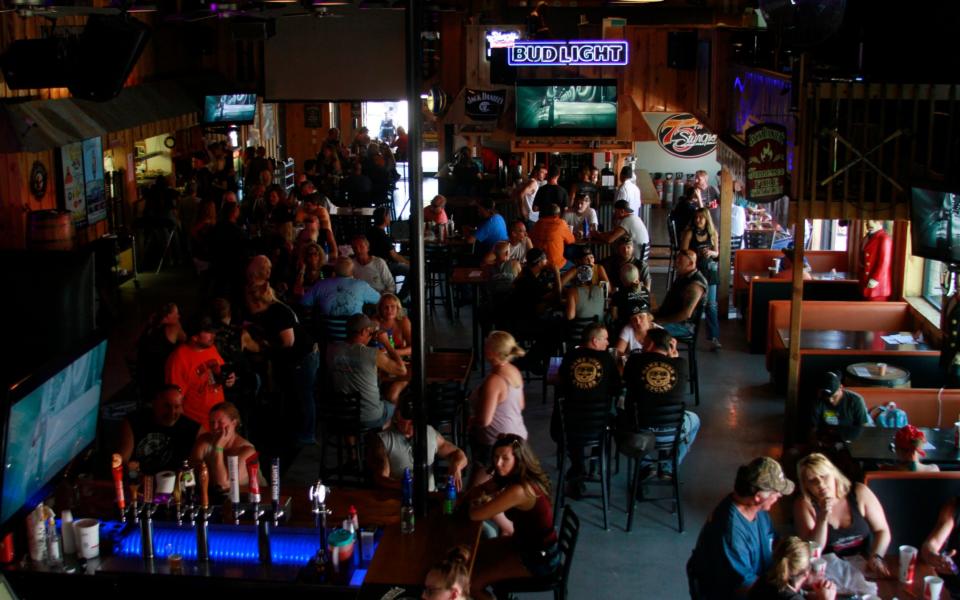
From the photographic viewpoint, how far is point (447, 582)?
A: 482 cm

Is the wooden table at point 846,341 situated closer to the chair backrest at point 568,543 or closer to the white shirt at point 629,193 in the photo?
the chair backrest at point 568,543

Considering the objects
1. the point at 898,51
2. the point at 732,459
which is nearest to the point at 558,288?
the point at 732,459

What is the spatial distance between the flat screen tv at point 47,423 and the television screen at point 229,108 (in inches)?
576

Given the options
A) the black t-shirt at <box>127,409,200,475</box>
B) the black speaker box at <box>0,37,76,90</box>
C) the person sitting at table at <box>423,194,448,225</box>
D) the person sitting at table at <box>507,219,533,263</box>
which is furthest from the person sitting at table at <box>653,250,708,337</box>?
the black speaker box at <box>0,37,76,90</box>

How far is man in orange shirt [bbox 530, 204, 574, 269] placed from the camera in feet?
41.5

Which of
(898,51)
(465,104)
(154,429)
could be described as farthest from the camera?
(465,104)

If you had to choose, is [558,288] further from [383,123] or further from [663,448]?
[383,123]

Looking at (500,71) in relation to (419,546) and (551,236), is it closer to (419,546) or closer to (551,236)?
(551,236)

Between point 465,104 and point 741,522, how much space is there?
1376cm

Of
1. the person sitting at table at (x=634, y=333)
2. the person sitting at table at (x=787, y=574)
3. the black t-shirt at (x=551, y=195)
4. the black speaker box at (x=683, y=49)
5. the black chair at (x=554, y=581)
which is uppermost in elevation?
the black speaker box at (x=683, y=49)

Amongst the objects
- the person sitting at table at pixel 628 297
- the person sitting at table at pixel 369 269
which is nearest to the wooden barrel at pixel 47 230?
the person sitting at table at pixel 369 269

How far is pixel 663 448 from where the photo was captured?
816cm

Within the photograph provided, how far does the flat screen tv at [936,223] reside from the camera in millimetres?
7457

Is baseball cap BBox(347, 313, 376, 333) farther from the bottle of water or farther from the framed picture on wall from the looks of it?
the framed picture on wall
